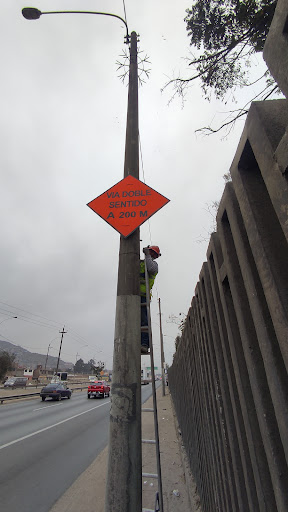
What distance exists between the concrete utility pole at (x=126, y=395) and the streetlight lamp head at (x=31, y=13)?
4.37 meters

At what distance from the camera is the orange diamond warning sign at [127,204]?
109 inches

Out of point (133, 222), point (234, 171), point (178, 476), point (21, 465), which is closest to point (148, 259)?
point (133, 222)

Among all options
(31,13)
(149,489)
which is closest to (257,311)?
(149,489)

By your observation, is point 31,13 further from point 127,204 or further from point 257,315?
point 257,315

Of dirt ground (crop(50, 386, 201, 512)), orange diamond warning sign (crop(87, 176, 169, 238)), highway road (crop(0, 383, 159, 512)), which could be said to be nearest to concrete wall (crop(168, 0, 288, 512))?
orange diamond warning sign (crop(87, 176, 169, 238))

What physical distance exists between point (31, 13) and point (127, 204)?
4088 mm

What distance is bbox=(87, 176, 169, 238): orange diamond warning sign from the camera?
2779 millimetres

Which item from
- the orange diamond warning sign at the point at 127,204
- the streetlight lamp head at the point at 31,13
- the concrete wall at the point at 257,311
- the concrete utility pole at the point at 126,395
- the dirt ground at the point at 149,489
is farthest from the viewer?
the streetlight lamp head at the point at 31,13

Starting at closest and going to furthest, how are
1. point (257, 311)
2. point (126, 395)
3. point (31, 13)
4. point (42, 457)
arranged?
point (257, 311) → point (126, 395) → point (31, 13) → point (42, 457)

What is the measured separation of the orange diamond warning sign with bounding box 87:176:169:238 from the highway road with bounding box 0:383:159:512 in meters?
4.82

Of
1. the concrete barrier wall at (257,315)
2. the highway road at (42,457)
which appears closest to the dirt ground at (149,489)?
the highway road at (42,457)

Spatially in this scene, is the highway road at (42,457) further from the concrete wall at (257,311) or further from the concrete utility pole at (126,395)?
the concrete wall at (257,311)

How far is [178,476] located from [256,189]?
6.53 m

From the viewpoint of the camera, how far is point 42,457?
23.5 feet
